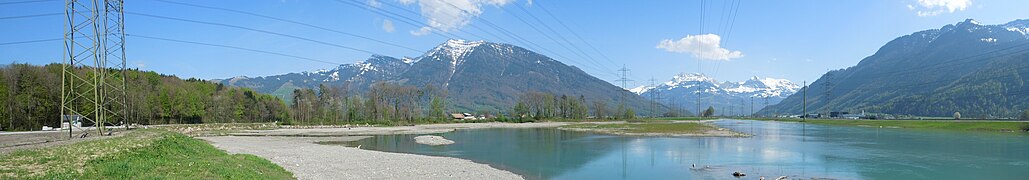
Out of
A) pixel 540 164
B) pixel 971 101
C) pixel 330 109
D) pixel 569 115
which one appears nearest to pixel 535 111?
pixel 569 115

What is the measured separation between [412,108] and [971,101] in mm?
197770

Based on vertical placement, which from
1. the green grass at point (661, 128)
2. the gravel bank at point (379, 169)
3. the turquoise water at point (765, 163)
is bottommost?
the green grass at point (661, 128)

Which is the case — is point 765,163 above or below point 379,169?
Result: below

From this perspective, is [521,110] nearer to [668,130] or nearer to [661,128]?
[661,128]

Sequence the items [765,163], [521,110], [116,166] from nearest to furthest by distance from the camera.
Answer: [116,166] → [765,163] → [521,110]

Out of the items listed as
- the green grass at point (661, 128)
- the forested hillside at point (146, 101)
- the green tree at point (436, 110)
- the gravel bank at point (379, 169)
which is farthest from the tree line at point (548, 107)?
the gravel bank at point (379, 169)

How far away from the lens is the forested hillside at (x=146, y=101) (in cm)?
6712

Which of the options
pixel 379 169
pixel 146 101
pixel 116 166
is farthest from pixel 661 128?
pixel 146 101

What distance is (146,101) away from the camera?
9450 cm

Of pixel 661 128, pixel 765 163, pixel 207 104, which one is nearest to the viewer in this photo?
pixel 765 163

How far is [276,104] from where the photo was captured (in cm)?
14575

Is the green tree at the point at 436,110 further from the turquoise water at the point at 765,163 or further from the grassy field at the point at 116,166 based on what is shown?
the grassy field at the point at 116,166

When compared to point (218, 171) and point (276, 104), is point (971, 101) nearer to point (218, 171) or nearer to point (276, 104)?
point (276, 104)

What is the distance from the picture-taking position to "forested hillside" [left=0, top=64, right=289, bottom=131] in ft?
220
